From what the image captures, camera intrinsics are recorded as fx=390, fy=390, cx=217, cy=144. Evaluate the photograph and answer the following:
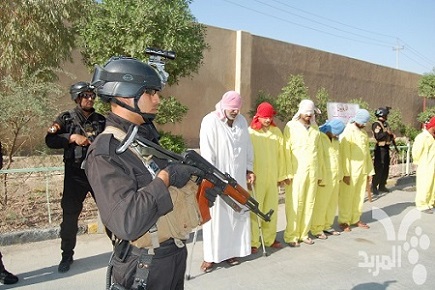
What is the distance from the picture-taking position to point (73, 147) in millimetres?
3742

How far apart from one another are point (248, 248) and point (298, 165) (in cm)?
120

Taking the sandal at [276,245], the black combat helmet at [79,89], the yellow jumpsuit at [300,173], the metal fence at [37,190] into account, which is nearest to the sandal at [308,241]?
the yellow jumpsuit at [300,173]

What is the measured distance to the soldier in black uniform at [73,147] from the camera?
3.73 m

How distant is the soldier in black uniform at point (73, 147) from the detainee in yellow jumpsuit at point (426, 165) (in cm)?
532

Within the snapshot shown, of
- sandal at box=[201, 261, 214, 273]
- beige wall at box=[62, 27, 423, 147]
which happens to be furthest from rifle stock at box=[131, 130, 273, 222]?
beige wall at box=[62, 27, 423, 147]

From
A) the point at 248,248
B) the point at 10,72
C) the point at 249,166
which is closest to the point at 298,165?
the point at 249,166

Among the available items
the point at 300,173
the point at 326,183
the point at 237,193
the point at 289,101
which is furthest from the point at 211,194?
the point at 289,101

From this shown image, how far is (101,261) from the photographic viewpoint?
13.7ft

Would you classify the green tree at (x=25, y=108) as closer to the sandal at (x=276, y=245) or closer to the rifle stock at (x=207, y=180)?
the sandal at (x=276, y=245)

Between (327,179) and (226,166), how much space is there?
5.47 feet

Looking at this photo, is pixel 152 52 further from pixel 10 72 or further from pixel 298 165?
pixel 10 72

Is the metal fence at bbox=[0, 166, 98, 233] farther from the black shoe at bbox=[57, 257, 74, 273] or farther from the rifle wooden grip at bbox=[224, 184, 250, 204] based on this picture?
the rifle wooden grip at bbox=[224, 184, 250, 204]

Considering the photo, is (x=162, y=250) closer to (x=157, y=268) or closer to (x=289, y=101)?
(x=157, y=268)

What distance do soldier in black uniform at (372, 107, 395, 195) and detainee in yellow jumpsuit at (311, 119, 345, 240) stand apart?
317 centimetres
